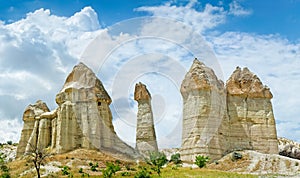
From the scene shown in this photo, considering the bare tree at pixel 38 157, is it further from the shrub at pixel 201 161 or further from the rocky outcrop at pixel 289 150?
the rocky outcrop at pixel 289 150

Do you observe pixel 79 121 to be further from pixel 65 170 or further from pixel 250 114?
pixel 250 114

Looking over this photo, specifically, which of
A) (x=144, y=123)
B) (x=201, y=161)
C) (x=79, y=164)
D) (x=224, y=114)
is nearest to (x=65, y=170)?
(x=79, y=164)

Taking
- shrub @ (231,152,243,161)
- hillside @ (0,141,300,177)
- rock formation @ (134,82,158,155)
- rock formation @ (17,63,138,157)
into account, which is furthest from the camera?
rock formation @ (134,82,158,155)

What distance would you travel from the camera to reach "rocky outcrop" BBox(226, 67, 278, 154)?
Answer: 6912 centimetres

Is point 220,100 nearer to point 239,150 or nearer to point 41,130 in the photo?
point 239,150

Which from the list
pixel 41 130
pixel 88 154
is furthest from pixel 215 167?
pixel 41 130

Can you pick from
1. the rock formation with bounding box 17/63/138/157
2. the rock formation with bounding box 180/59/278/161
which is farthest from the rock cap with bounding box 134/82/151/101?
the rock formation with bounding box 17/63/138/157

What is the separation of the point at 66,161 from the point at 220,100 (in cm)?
2665

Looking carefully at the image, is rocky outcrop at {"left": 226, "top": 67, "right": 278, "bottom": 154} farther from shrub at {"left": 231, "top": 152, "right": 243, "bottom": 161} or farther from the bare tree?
the bare tree

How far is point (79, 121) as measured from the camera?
6128 cm

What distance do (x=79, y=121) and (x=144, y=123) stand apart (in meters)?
11.4

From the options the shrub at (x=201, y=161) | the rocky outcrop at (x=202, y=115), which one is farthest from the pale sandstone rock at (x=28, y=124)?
the shrub at (x=201, y=161)

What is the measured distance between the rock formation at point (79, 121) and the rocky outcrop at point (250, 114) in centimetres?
1711

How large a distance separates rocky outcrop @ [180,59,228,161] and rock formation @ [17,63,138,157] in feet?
29.4
